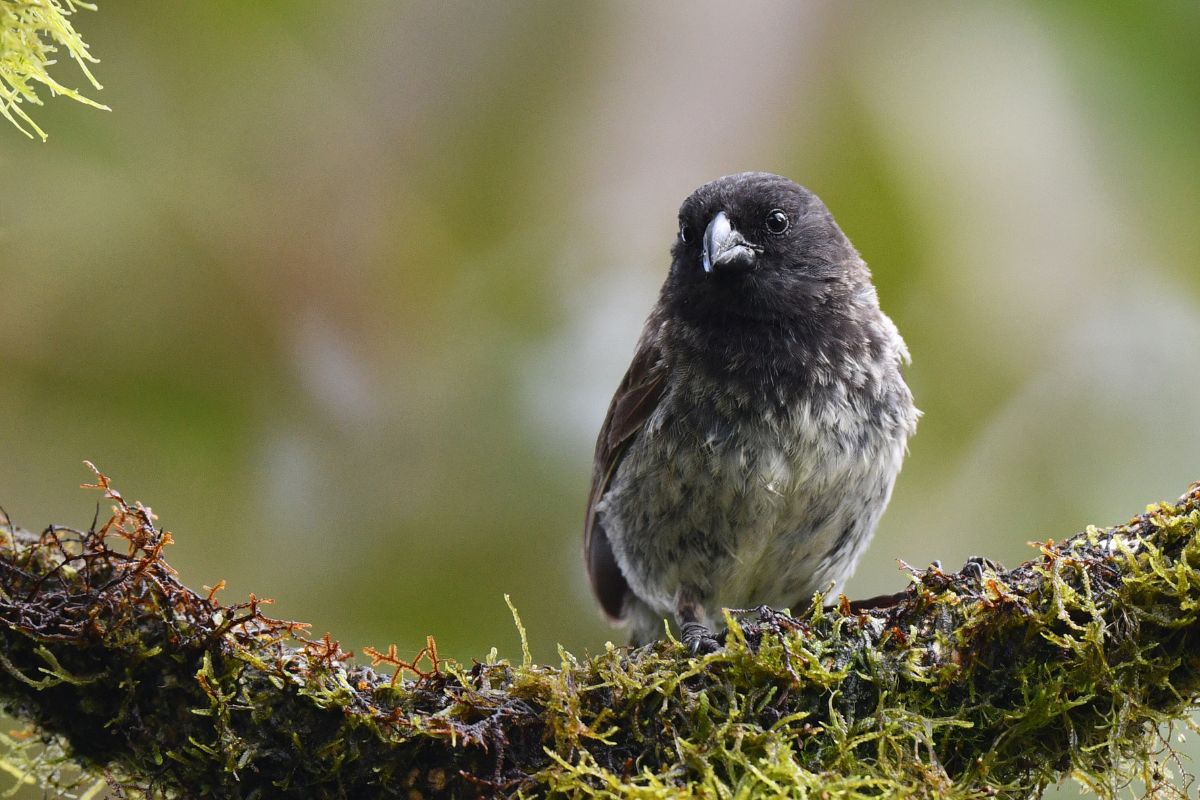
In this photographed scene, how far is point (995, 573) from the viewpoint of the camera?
2.33 m

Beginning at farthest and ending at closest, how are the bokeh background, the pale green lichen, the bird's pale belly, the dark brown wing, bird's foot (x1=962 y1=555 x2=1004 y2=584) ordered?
the dark brown wing → the bokeh background → the bird's pale belly → bird's foot (x1=962 y1=555 x2=1004 y2=584) → the pale green lichen

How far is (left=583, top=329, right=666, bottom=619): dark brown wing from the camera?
3.75 meters

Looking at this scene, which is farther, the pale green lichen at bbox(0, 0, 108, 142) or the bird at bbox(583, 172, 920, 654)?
the bird at bbox(583, 172, 920, 654)

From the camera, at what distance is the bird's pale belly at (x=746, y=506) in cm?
338

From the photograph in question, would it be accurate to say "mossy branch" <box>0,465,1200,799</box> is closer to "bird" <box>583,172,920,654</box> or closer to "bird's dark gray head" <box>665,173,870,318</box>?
"bird" <box>583,172,920,654</box>

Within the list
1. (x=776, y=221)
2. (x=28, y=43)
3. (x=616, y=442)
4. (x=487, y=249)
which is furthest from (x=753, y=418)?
(x=28, y=43)

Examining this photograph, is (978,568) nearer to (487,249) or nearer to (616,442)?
(616,442)

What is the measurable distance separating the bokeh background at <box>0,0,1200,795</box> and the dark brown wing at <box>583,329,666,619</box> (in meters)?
0.18

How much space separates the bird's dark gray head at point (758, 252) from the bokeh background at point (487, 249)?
138mm

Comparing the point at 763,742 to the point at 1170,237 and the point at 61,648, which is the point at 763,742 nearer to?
the point at 61,648

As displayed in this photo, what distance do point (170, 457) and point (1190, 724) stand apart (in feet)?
9.80

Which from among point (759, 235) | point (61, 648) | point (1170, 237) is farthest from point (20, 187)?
point (1170, 237)

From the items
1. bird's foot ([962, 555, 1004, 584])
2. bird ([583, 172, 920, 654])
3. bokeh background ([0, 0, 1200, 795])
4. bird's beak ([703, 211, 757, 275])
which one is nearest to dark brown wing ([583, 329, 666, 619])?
bird ([583, 172, 920, 654])

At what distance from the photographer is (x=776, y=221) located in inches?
150
